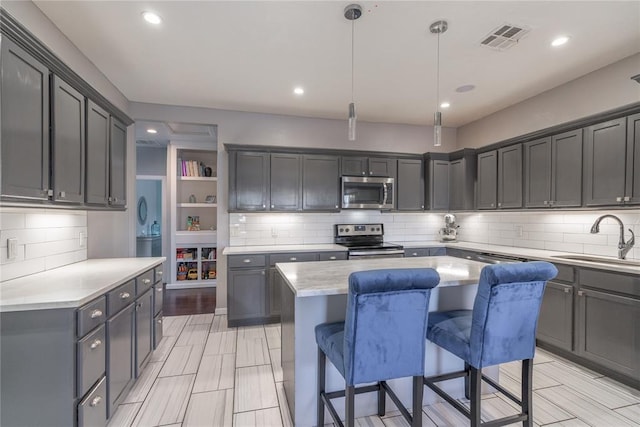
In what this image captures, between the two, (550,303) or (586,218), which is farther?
(586,218)

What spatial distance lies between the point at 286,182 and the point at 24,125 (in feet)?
9.00

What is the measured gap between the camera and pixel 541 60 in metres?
2.81

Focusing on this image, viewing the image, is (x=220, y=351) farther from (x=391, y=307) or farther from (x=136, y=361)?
(x=391, y=307)

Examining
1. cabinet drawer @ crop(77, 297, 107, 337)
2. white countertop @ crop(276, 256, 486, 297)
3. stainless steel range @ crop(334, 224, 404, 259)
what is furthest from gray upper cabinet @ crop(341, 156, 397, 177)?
cabinet drawer @ crop(77, 297, 107, 337)

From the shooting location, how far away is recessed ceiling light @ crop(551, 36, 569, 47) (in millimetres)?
2447

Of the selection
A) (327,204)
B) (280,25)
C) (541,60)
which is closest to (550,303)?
(541,60)

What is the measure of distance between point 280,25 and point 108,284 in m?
2.19

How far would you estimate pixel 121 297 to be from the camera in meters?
2.00

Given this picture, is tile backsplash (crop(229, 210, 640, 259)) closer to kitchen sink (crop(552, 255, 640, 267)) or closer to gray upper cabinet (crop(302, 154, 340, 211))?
kitchen sink (crop(552, 255, 640, 267))

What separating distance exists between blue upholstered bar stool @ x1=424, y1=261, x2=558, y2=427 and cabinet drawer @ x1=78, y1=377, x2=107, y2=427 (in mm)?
2041

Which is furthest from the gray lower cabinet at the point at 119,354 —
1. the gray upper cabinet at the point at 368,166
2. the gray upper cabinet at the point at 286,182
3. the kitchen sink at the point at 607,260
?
the kitchen sink at the point at 607,260

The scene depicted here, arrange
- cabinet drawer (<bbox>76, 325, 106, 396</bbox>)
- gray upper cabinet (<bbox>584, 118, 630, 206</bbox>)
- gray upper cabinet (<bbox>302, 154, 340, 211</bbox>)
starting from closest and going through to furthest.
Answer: cabinet drawer (<bbox>76, 325, 106, 396</bbox>), gray upper cabinet (<bbox>584, 118, 630, 206</bbox>), gray upper cabinet (<bbox>302, 154, 340, 211</bbox>)

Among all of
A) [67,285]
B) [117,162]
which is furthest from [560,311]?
[117,162]

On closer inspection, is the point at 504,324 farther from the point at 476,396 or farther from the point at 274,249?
the point at 274,249
